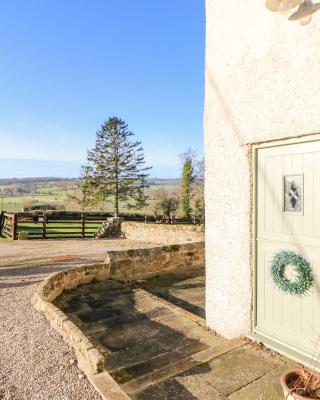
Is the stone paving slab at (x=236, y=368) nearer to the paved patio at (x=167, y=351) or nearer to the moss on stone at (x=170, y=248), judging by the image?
the paved patio at (x=167, y=351)

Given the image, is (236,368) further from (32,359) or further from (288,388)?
(32,359)

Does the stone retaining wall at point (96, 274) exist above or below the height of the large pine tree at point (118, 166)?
below

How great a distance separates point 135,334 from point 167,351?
0.73m

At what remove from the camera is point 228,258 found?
4.10 metres

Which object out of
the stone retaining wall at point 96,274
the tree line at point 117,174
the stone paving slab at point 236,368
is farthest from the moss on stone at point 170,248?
the tree line at point 117,174

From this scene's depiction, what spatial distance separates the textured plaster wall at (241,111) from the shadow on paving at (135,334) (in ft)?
2.28

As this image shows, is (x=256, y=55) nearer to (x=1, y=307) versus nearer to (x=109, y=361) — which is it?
(x=109, y=361)

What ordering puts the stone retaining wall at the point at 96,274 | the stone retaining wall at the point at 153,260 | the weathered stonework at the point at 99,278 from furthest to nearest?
1. the stone retaining wall at the point at 153,260
2. the stone retaining wall at the point at 96,274
3. the weathered stonework at the point at 99,278

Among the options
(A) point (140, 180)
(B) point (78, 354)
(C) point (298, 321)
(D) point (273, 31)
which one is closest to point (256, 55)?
(D) point (273, 31)

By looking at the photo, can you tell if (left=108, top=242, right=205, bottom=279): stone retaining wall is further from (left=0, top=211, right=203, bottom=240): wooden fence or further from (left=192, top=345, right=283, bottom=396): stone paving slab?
(left=0, top=211, right=203, bottom=240): wooden fence

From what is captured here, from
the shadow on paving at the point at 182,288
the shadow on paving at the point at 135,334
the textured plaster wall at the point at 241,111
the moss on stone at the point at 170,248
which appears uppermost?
the textured plaster wall at the point at 241,111

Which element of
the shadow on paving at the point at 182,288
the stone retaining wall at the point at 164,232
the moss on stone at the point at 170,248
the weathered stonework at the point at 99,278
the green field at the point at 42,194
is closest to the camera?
the weathered stonework at the point at 99,278

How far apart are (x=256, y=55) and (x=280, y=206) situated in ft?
6.07

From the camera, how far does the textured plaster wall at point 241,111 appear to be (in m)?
3.21
